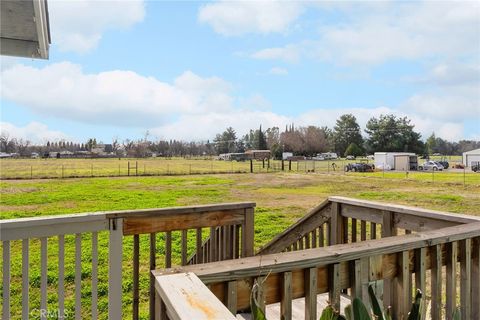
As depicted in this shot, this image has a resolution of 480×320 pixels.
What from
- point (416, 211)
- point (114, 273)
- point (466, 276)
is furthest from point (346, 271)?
point (114, 273)

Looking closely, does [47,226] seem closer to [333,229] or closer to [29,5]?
[29,5]

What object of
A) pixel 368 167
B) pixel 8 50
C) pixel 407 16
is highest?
pixel 407 16

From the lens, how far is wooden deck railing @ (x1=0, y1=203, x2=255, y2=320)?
6.35 ft

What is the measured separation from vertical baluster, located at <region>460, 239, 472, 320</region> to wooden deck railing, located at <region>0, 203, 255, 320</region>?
1399 millimetres

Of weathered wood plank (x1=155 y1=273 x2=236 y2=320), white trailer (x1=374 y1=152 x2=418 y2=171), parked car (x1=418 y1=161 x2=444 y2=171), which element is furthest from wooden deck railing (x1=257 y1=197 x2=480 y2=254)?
parked car (x1=418 y1=161 x2=444 y2=171)

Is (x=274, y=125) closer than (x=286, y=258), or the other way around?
(x=286, y=258)

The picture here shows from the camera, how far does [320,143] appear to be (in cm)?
5847

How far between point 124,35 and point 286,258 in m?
6.73

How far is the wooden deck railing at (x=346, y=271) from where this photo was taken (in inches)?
43.6

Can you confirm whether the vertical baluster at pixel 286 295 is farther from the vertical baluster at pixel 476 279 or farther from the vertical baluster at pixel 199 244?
the vertical baluster at pixel 199 244

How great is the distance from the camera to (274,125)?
7750 cm

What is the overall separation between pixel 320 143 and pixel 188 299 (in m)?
59.4

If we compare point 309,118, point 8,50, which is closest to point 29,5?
point 8,50

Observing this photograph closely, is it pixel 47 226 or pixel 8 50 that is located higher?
pixel 8 50
